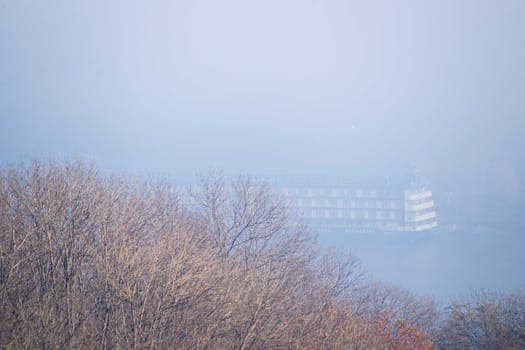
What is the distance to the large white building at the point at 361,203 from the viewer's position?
1831 centimetres

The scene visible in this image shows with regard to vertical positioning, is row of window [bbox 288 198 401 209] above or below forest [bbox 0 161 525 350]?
above

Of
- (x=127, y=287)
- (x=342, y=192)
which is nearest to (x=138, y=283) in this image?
(x=127, y=287)

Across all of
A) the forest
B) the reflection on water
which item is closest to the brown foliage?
the forest

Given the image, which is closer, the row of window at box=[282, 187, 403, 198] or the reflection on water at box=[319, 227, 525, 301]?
the reflection on water at box=[319, 227, 525, 301]

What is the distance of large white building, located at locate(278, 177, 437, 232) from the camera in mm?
18312

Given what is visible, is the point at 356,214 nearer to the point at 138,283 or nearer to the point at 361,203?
the point at 361,203

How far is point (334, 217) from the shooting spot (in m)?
18.3

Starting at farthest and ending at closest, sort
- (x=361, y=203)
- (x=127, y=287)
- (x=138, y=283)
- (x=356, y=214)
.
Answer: (x=361, y=203), (x=356, y=214), (x=138, y=283), (x=127, y=287)

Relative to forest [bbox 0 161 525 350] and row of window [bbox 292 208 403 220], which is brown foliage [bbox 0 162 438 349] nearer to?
forest [bbox 0 161 525 350]

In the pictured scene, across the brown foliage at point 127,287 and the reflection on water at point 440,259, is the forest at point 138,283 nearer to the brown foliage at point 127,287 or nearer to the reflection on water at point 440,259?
the brown foliage at point 127,287

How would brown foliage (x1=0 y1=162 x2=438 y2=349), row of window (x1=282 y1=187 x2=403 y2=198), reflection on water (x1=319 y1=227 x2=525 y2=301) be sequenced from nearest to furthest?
1. brown foliage (x1=0 y1=162 x2=438 y2=349)
2. reflection on water (x1=319 y1=227 x2=525 y2=301)
3. row of window (x1=282 y1=187 x2=403 y2=198)

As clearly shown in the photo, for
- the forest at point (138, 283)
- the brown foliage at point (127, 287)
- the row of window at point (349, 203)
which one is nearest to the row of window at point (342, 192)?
the row of window at point (349, 203)

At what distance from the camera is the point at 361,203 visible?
742 inches

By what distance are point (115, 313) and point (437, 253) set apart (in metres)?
17.4
